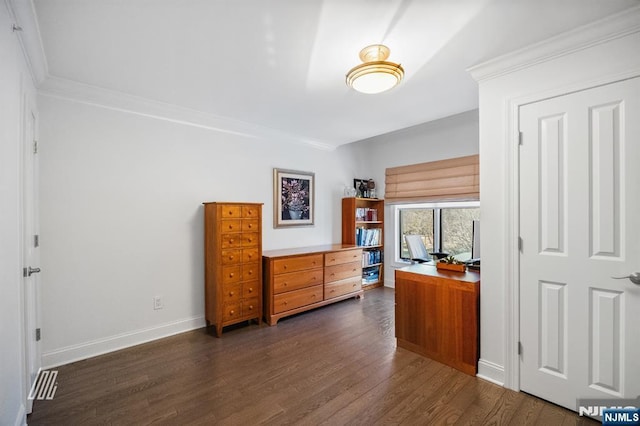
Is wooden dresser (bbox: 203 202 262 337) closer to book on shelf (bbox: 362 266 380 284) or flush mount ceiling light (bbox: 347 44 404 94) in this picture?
flush mount ceiling light (bbox: 347 44 404 94)

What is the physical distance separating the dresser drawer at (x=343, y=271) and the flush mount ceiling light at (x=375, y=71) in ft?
8.15

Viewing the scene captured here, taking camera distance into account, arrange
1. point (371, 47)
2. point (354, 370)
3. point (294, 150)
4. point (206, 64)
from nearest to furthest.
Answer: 1. point (371, 47)
2. point (206, 64)
3. point (354, 370)
4. point (294, 150)

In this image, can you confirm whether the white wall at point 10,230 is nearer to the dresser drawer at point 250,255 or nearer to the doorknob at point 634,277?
the dresser drawer at point 250,255

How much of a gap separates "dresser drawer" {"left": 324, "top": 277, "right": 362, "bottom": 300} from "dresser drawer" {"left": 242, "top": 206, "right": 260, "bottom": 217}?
1.39 meters

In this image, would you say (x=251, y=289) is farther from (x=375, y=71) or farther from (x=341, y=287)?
(x=375, y=71)

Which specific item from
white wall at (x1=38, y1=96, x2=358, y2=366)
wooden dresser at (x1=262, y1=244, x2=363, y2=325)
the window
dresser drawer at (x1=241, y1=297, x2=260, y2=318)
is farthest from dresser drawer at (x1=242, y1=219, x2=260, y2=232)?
the window

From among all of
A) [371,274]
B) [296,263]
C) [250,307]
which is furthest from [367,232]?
[250,307]

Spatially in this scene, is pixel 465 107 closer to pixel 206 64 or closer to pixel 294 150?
pixel 294 150

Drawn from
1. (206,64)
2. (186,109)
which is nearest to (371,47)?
(206,64)

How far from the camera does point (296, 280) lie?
3582 millimetres

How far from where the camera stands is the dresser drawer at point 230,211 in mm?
3066

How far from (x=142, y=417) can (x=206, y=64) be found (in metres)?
2.49

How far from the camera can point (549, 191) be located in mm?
1953

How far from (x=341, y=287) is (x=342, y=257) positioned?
0.43m
